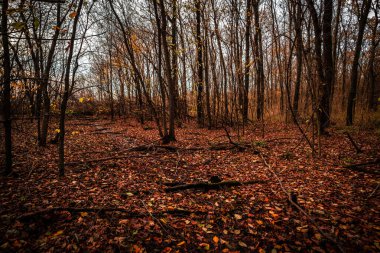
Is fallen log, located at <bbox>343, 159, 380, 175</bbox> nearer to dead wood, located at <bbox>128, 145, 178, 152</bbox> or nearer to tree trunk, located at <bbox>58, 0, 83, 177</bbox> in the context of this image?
dead wood, located at <bbox>128, 145, 178, 152</bbox>

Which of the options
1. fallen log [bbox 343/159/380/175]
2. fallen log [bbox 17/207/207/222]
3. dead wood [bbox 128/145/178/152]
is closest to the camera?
fallen log [bbox 17/207/207/222]

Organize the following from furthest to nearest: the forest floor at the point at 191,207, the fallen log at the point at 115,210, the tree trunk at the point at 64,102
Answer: the tree trunk at the point at 64,102 < the fallen log at the point at 115,210 < the forest floor at the point at 191,207

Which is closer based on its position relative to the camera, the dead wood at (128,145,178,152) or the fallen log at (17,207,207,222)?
the fallen log at (17,207,207,222)

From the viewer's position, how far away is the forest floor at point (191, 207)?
250cm

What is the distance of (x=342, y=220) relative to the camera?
281 cm

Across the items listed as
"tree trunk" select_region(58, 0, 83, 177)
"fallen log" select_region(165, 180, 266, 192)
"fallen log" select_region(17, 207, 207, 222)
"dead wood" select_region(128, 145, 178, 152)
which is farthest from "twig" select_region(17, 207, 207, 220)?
"dead wood" select_region(128, 145, 178, 152)

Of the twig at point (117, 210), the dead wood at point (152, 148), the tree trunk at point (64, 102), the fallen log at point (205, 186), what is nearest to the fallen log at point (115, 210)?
the twig at point (117, 210)

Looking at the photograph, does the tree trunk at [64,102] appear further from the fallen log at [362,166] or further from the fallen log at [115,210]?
the fallen log at [362,166]

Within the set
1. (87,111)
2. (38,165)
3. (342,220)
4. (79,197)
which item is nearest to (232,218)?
(342,220)

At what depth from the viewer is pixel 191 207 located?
3396mm

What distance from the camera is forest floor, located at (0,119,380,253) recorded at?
2.50 m

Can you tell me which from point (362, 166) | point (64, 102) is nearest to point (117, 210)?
point (64, 102)

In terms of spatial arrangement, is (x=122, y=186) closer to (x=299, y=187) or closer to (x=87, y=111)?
(x=299, y=187)

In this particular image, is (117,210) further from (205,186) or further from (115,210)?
(205,186)
